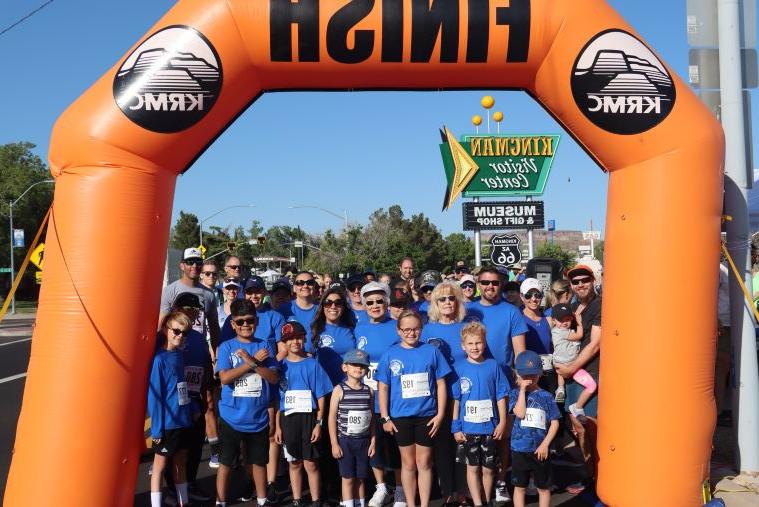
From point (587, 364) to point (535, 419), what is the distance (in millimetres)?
896

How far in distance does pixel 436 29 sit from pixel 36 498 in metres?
3.73

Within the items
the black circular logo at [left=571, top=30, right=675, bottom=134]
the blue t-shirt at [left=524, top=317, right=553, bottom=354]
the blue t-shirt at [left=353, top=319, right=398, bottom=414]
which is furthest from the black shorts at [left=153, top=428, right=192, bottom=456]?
the black circular logo at [left=571, top=30, right=675, bottom=134]

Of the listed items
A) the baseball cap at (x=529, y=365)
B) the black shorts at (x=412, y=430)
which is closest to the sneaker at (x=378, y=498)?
the black shorts at (x=412, y=430)

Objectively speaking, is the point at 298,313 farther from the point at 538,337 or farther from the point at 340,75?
the point at 340,75

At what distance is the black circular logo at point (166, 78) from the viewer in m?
4.29

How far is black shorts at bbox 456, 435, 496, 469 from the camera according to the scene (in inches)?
183

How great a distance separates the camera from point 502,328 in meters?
5.21

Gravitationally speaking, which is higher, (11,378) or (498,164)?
(498,164)

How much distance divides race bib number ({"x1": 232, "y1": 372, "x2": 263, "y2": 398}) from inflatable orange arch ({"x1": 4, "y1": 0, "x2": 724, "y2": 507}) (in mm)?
660

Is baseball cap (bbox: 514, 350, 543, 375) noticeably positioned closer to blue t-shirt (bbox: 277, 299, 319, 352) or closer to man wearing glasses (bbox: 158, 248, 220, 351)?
blue t-shirt (bbox: 277, 299, 319, 352)

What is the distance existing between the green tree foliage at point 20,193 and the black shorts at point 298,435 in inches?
1785

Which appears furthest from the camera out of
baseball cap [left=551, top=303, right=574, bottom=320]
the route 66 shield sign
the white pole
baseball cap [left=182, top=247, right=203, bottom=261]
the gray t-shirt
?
the route 66 shield sign

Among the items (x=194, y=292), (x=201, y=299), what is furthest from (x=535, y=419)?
(x=194, y=292)

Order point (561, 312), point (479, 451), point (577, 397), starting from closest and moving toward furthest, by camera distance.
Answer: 1. point (479, 451)
2. point (577, 397)
3. point (561, 312)
